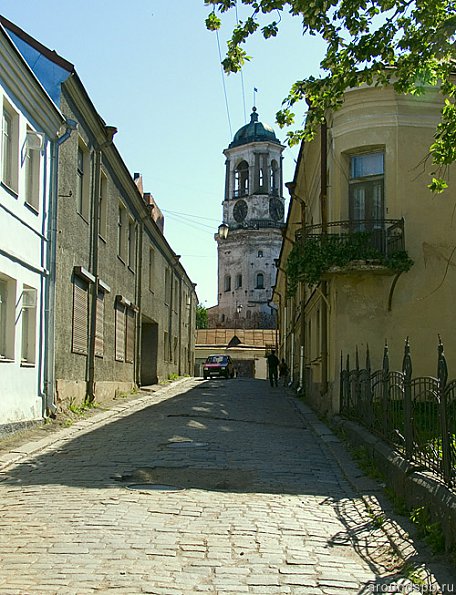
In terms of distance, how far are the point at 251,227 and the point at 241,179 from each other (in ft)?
18.7

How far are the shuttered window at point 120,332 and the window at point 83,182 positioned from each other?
16.2 ft

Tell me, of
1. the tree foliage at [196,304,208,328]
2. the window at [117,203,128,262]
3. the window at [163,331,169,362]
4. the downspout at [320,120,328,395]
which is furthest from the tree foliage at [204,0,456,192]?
the tree foliage at [196,304,208,328]

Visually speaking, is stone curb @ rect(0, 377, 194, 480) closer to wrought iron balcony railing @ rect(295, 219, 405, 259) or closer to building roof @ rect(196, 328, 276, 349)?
wrought iron balcony railing @ rect(295, 219, 405, 259)

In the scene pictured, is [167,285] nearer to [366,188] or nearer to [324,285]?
[324,285]

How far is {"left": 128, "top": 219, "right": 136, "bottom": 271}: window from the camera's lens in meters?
24.9

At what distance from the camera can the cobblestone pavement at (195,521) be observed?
516 cm

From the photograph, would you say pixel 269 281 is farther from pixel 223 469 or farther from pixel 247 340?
pixel 223 469

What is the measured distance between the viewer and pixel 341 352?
16.4 metres

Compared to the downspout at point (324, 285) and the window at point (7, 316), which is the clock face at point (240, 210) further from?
the window at point (7, 316)

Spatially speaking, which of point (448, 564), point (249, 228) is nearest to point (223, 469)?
point (448, 564)

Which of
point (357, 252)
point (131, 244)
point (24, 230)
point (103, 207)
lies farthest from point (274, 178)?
point (24, 230)

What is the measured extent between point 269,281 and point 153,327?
177 ft

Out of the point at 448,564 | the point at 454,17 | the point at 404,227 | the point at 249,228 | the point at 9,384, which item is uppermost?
the point at 249,228

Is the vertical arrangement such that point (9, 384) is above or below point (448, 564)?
above
